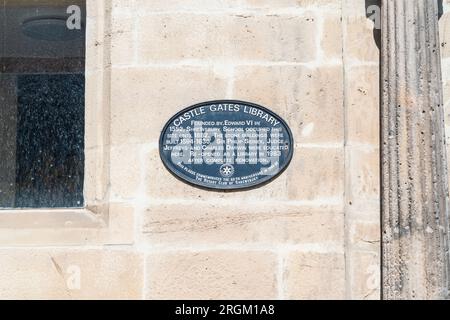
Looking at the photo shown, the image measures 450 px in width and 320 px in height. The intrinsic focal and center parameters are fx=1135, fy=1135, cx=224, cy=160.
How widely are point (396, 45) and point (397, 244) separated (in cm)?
96

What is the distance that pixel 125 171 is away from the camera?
5.61m

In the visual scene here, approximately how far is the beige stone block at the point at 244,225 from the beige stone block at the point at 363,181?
12 cm

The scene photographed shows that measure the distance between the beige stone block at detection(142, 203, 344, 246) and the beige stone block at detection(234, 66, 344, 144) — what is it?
38 cm

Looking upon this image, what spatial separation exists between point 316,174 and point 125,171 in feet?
3.09

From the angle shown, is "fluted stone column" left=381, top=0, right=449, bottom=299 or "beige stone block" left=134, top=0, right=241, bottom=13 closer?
"fluted stone column" left=381, top=0, right=449, bottom=299

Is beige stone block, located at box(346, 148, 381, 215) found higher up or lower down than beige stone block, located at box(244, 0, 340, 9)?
lower down

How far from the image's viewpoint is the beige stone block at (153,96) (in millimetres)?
5641

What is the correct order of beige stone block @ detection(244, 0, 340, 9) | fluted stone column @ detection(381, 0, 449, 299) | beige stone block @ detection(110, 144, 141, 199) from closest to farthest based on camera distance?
fluted stone column @ detection(381, 0, 449, 299)
beige stone block @ detection(110, 144, 141, 199)
beige stone block @ detection(244, 0, 340, 9)

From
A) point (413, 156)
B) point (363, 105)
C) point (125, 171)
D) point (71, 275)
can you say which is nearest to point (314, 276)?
point (413, 156)

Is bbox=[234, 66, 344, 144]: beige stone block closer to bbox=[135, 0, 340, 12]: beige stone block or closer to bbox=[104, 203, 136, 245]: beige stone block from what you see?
bbox=[135, 0, 340, 12]: beige stone block

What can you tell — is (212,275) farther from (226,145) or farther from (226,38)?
(226,38)

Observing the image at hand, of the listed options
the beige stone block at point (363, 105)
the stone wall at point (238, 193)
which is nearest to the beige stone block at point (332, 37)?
the stone wall at point (238, 193)

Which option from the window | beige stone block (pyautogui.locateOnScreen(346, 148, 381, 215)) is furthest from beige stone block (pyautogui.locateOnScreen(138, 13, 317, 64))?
beige stone block (pyautogui.locateOnScreen(346, 148, 381, 215))

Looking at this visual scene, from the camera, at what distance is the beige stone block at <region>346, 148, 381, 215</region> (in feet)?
18.2
